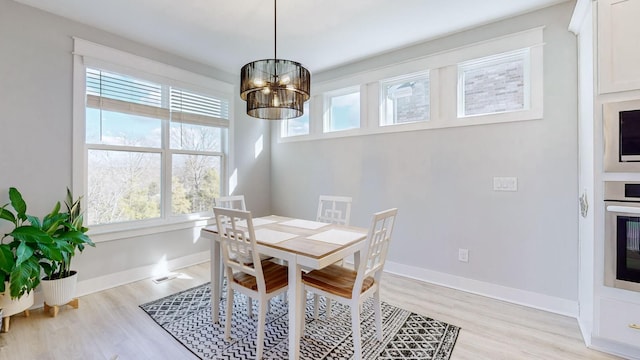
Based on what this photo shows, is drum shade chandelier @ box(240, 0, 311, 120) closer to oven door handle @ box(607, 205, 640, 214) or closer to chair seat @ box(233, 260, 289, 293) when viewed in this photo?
chair seat @ box(233, 260, 289, 293)

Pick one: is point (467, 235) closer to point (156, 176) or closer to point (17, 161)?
A: point (156, 176)

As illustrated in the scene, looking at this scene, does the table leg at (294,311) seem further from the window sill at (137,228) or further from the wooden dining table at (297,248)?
the window sill at (137,228)

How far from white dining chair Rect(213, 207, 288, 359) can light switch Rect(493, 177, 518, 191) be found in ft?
7.10

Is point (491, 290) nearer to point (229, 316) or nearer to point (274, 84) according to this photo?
point (229, 316)

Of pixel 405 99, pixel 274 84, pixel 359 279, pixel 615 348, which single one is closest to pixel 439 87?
pixel 405 99

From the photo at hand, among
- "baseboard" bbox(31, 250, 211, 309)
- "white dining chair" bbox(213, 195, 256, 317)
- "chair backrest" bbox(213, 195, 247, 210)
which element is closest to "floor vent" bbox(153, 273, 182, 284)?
"baseboard" bbox(31, 250, 211, 309)

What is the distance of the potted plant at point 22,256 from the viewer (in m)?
1.95

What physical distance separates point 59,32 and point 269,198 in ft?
10.1

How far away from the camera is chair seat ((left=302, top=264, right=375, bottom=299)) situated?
180 centimetres

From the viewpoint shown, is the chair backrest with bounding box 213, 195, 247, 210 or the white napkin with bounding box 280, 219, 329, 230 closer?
the white napkin with bounding box 280, 219, 329, 230

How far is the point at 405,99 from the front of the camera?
3324 millimetres

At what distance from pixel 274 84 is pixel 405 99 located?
77.4 inches

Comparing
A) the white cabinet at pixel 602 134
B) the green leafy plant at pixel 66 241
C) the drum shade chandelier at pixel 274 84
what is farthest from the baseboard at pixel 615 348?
the green leafy plant at pixel 66 241

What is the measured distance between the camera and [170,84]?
3.39m
